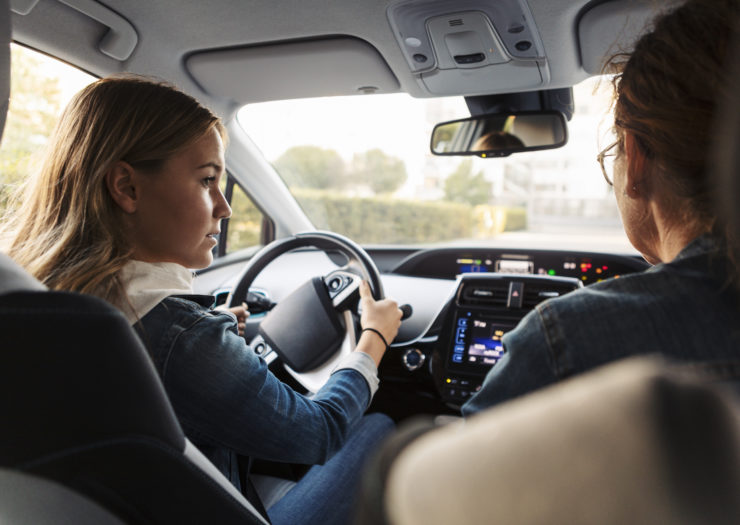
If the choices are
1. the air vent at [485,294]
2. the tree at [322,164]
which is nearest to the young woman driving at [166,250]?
the air vent at [485,294]

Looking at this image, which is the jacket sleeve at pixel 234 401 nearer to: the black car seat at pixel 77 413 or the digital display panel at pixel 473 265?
the black car seat at pixel 77 413

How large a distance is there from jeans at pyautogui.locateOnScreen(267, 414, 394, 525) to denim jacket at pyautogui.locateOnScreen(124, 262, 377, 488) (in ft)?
0.99

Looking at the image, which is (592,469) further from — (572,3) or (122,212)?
(572,3)

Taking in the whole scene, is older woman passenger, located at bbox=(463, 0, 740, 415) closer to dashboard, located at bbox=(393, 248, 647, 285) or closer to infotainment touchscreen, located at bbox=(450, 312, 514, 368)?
infotainment touchscreen, located at bbox=(450, 312, 514, 368)

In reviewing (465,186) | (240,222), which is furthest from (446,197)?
(240,222)

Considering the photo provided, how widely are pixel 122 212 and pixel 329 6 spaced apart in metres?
1.13

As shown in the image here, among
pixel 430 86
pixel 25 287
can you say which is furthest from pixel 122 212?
pixel 430 86

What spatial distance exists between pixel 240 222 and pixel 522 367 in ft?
9.22

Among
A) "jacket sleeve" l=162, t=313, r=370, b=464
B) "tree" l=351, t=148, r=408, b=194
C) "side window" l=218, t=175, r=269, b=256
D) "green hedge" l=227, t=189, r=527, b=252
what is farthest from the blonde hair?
"tree" l=351, t=148, r=408, b=194

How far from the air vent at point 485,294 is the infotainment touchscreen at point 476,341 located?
0.08 meters

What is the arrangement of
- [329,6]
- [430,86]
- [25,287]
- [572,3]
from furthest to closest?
[430,86] < [329,6] < [572,3] < [25,287]

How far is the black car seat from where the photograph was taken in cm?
76

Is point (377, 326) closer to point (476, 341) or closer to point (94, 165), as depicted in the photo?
point (476, 341)

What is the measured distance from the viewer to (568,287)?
227cm
